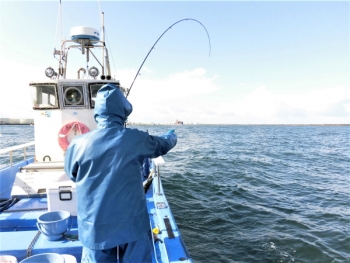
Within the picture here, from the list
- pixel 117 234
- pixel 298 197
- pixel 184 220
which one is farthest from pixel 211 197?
pixel 117 234

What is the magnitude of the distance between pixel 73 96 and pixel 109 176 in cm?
416

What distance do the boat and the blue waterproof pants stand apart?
627mm

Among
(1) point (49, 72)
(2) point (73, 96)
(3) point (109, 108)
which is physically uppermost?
(1) point (49, 72)

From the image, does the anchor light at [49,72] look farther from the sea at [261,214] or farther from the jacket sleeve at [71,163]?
the sea at [261,214]

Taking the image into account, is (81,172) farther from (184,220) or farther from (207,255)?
(184,220)

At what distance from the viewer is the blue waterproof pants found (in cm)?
216

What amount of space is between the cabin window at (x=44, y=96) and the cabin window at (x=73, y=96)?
8.9 inches

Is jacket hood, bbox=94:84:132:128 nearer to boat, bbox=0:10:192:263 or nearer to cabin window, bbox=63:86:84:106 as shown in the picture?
boat, bbox=0:10:192:263

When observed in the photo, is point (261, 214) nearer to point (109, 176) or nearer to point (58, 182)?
point (58, 182)

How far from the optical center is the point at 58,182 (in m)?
4.04

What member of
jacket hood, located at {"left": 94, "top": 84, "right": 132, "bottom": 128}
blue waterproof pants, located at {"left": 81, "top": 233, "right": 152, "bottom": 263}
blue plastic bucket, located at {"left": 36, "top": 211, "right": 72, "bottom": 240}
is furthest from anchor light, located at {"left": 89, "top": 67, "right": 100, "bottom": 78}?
blue waterproof pants, located at {"left": 81, "top": 233, "right": 152, "bottom": 263}

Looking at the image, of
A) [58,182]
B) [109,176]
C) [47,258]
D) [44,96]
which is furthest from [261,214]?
[44,96]

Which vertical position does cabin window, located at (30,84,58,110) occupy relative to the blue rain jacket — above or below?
above

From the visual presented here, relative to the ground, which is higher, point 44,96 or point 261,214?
point 44,96
